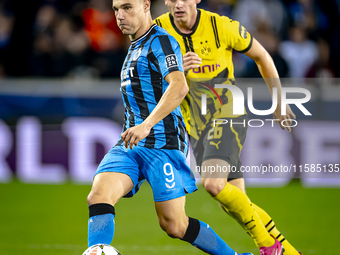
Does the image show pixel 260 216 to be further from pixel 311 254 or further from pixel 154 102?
pixel 154 102

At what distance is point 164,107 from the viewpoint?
352cm

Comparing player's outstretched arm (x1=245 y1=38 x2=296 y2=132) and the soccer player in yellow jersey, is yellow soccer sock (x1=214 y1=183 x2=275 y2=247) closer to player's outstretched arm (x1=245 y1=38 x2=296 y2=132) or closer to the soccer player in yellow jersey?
the soccer player in yellow jersey

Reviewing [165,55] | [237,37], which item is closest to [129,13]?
[165,55]

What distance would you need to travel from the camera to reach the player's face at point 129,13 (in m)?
3.75

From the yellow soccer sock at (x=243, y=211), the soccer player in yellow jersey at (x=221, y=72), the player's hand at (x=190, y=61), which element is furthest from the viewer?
the soccer player in yellow jersey at (x=221, y=72)

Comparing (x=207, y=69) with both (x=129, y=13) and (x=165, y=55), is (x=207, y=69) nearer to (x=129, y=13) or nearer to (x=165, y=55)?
(x=165, y=55)

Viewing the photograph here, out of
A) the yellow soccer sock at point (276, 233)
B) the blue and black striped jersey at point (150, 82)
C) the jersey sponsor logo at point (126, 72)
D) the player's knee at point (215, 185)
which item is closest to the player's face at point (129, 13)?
the blue and black striped jersey at point (150, 82)

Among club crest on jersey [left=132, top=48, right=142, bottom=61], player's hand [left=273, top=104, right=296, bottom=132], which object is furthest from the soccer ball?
player's hand [left=273, top=104, right=296, bottom=132]

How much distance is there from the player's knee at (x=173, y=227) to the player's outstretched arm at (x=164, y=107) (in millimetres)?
730

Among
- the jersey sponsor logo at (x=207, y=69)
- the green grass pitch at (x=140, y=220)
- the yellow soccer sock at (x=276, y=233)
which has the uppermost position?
the jersey sponsor logo at (x=207, y=69)

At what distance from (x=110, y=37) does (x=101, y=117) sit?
2044mm

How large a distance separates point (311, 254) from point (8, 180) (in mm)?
6116

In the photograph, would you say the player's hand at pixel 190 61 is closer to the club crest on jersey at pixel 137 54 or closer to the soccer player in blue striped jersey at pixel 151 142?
the soccer player in blue striped jersey at pixel 151 142

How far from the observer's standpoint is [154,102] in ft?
12.7
